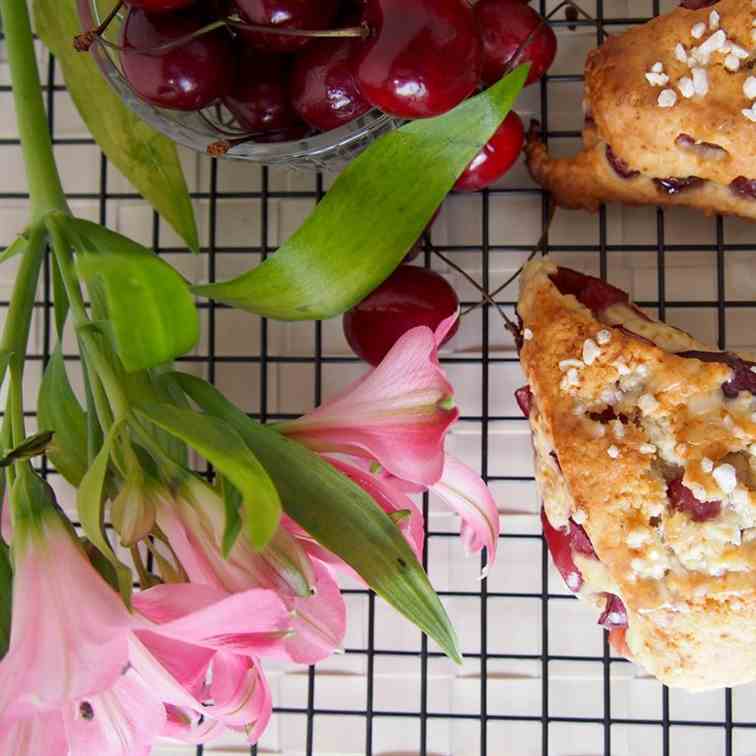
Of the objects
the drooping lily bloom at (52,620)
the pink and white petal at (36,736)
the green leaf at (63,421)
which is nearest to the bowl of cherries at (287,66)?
the green leaf at (63,421)

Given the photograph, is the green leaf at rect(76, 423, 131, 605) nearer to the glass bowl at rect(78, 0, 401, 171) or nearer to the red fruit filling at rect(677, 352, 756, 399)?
the glass bowl at rect(78, 0, 401, 171)

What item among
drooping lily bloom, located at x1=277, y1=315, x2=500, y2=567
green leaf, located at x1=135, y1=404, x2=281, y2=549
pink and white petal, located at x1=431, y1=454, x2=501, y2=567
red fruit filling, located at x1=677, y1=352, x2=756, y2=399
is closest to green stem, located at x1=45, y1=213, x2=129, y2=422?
green leaf, located at x1=135, y1=404, x2=281, y2=549

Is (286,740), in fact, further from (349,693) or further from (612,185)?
(612,185)

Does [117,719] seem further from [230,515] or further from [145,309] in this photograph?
[145,309]

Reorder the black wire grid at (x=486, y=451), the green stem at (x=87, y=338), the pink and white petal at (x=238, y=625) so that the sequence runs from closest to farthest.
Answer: the pink and white petal at (x=238, y=625) < the green stem at (x=87, y=338) < the black wire grid at (x=486, y=451)

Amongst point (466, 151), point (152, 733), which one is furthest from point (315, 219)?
point (152, 733)

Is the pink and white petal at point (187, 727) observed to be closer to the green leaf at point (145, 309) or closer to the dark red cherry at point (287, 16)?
the green leaf at point (145, 309)

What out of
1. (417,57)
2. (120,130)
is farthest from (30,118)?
(417,57)
